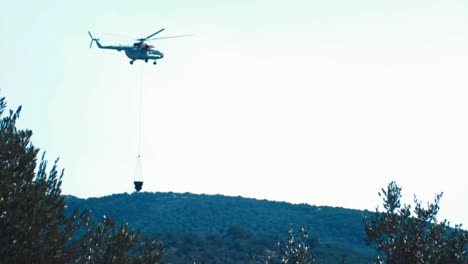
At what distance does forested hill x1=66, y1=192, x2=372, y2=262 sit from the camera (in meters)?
164

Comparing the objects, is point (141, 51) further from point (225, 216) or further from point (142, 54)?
point (225, 216)

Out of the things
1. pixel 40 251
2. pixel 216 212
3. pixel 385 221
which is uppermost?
pixel 216 212

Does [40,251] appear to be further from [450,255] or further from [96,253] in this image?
[450,255]

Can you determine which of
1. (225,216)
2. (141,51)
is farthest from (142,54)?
(225,216)

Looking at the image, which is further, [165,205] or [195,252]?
[165,205]

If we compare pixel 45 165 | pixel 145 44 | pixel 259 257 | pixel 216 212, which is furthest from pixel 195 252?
pixel 45 165

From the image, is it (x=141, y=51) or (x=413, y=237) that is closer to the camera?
(x=413, y=237)

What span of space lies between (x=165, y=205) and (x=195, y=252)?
75.8 metres

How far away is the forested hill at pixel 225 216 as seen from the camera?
538ft

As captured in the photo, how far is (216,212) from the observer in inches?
7323

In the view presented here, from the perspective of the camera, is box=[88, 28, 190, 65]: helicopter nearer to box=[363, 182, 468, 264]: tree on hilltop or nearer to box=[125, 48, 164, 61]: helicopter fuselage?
box=[125, 48, 164, 61]: helicopter fuselage

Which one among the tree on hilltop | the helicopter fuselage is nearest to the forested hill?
the helicopter fuselage

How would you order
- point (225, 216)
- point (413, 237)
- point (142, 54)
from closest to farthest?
point (413, 237), point (142, 54), point (225, 216)

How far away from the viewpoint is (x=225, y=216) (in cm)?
18262
